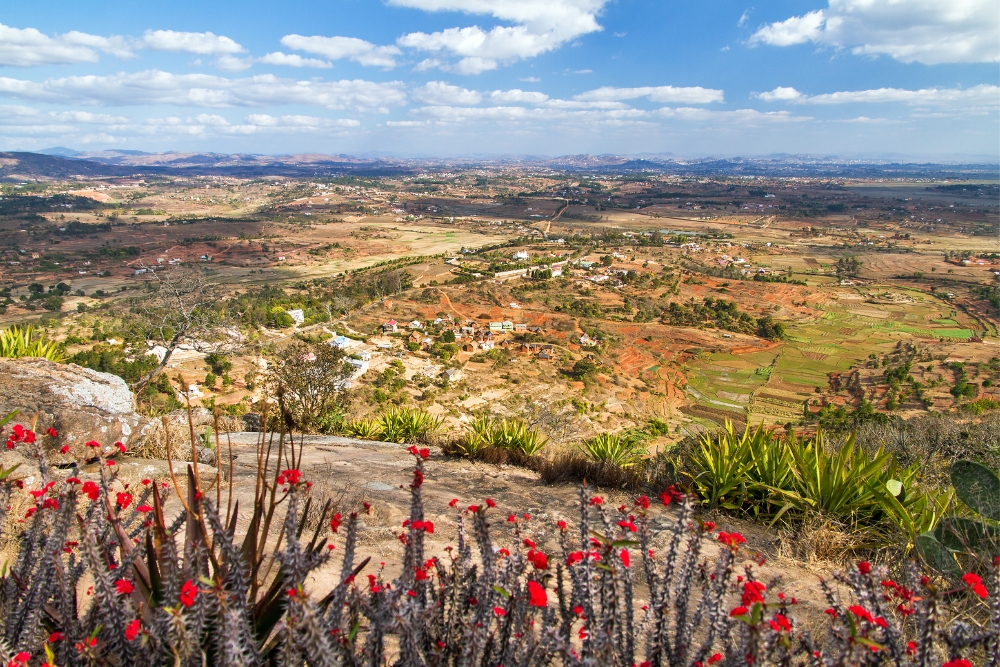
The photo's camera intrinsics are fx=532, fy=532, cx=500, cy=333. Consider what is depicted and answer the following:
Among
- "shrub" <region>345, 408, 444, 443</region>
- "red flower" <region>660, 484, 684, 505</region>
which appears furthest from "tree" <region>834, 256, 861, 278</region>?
"red flower" <region>660, 484, 684, 505</region>

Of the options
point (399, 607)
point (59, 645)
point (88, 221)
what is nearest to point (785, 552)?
point (399, 607)

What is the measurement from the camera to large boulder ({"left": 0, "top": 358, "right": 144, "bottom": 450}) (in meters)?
5.02

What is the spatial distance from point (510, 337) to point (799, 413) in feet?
58.2

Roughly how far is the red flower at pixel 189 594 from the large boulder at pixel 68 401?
4582mm

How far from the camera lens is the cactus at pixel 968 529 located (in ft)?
9.63

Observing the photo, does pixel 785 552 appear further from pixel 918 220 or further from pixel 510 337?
pixel 918 220

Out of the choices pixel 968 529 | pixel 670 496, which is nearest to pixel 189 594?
pixel 670 496

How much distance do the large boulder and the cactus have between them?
6.64 m

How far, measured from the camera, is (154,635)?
5.00 feet

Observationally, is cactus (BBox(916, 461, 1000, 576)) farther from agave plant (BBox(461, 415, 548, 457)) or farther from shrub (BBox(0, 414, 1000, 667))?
agave plant (BBox(461, 415, 548, 457))

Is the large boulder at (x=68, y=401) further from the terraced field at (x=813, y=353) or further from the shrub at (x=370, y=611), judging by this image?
the terraced field at (x=813, y=353)

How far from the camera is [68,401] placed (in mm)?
5328

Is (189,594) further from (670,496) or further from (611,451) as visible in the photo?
(611,451)

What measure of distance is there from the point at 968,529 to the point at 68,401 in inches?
291
